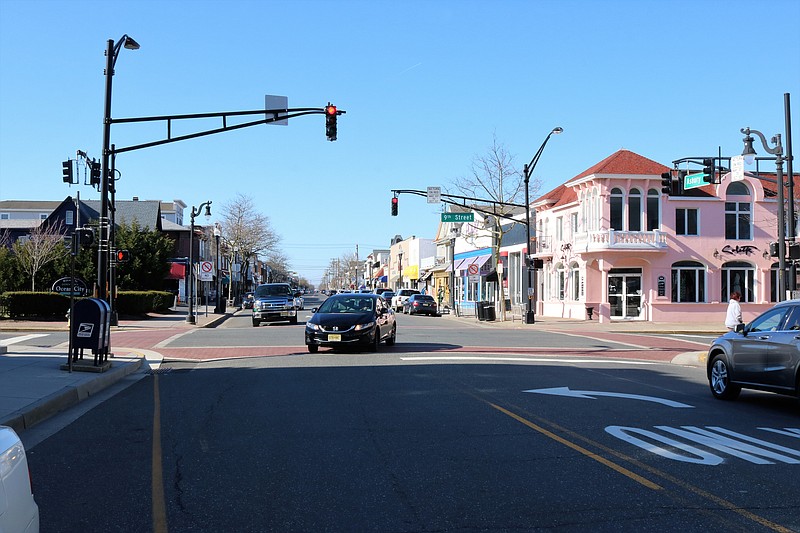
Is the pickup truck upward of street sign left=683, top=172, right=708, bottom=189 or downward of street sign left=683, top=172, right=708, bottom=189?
downward

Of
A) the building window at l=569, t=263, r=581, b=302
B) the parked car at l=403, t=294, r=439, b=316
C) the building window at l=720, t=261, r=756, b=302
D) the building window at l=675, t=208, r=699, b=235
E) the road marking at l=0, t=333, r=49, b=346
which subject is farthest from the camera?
the parked car at l=403, t=294, r=439, b=316

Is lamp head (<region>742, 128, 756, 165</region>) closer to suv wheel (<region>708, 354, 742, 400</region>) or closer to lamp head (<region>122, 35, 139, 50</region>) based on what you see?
suv wheel (<region>708, 354, 742, 400</region>)

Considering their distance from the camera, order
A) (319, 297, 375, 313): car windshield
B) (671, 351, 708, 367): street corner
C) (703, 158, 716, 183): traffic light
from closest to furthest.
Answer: (671, 351, 708, 367): street corner
(319, 297, 375, 313): car windshield
(703, 158, 716, 183): traffic light

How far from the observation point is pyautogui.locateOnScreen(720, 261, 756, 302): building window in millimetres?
40656

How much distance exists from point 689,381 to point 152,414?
1020 cm

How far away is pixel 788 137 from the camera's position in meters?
23.8

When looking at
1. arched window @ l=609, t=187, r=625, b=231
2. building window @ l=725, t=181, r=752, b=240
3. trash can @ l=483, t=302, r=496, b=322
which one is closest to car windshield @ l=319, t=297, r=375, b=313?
trash can @ l=483, t=302, r=496, b=322

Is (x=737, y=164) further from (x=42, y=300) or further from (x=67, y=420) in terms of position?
(x=42, y=300)

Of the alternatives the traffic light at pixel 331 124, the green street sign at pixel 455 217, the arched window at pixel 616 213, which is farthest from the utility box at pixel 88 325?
the arched window at pixel 616 213

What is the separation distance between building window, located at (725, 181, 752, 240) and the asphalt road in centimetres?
2951

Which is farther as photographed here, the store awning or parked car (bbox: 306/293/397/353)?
the store awning

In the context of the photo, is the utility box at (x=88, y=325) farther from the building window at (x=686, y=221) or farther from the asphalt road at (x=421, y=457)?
the building window at (x=686, y=221)

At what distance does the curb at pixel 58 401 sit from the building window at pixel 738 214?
114 ft

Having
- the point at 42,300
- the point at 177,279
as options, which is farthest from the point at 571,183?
the point at 177,279
